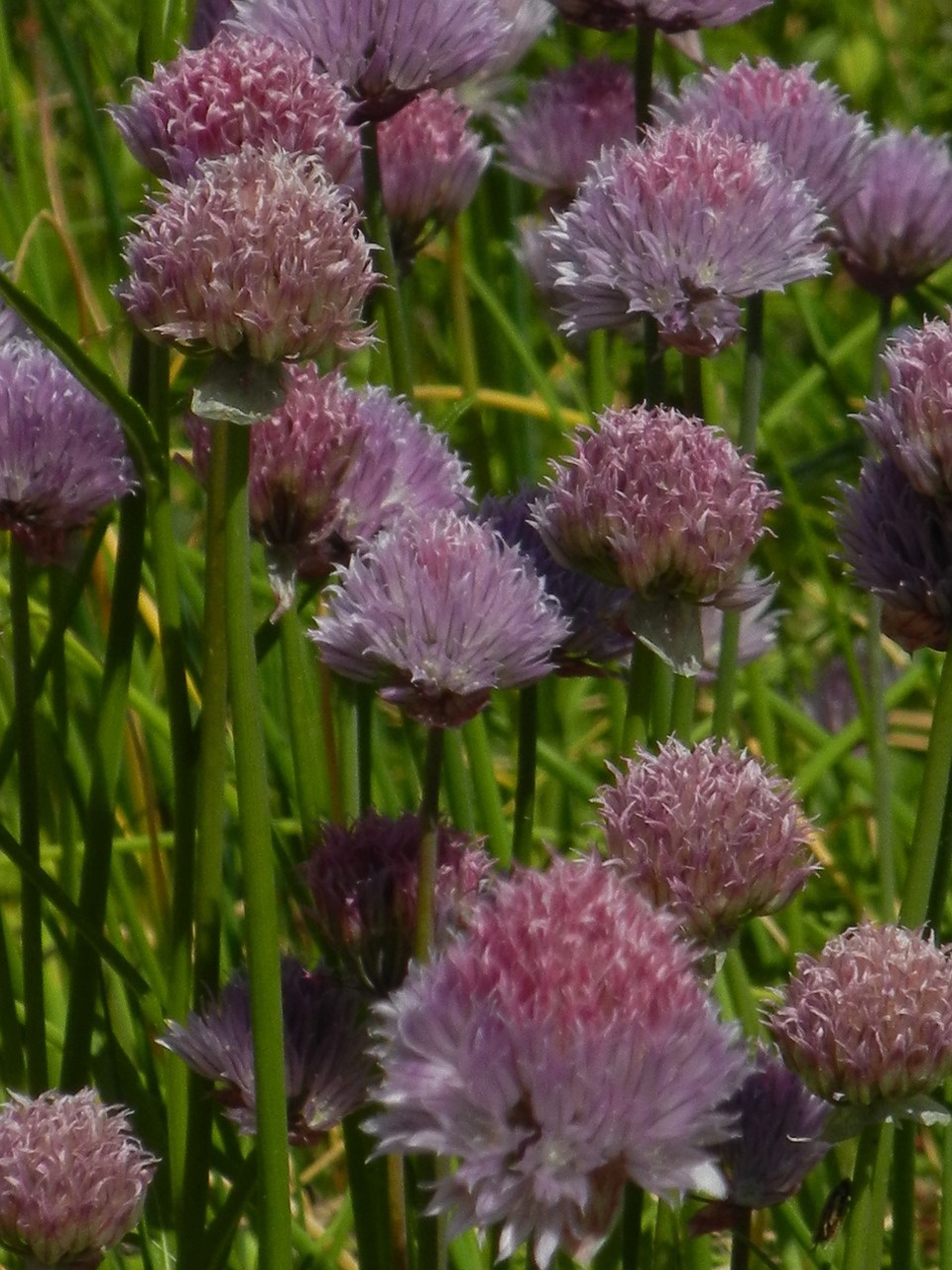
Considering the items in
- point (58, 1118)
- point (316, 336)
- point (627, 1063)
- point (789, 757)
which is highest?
point (316, 336)

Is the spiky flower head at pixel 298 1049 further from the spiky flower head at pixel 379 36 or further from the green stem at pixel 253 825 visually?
the spiky flower head at pixel 379 36

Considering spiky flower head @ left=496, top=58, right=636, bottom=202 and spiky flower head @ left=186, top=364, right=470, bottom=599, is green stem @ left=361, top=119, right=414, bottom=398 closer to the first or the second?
spiky flower head @ left=186, top=364, right=470, bottom=599

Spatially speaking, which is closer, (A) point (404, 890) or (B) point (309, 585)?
(A) point (404, 890)

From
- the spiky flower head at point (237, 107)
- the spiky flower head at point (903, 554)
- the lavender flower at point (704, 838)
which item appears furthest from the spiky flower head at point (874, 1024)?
the spiky flower head at point (237, 107)

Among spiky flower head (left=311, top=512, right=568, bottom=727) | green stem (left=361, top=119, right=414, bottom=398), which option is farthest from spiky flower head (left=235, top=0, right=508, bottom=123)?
spiky flower head (left=311, top=512, right=568, bottom=727)

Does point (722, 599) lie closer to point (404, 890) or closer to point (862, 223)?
point (404, 890)

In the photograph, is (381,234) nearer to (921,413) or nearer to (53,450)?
(53,450)

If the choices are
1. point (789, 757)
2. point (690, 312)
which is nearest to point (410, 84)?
point (690, 312)

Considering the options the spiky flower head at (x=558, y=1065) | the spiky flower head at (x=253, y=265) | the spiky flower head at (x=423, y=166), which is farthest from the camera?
the spiky flower head at (x=423, y=166)
